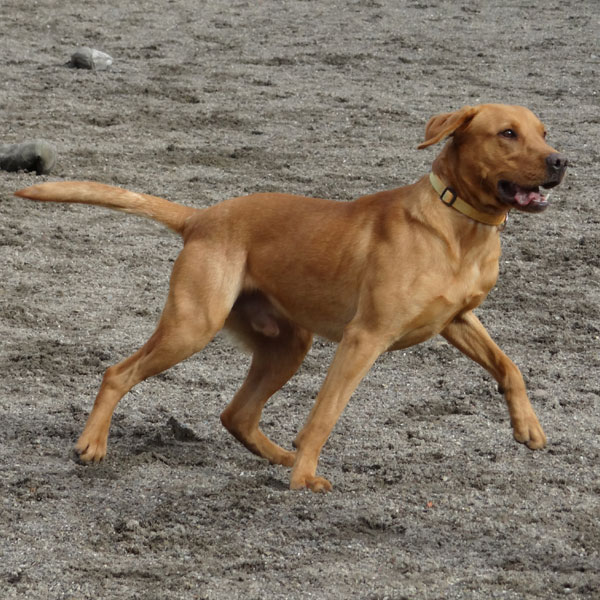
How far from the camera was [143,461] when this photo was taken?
491 cm

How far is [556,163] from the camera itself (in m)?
4.39

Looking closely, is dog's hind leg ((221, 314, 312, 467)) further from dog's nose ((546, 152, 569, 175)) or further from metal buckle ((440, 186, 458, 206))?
dog's nose ((546, 152, 569, 175))

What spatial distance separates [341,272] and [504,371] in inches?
31.4

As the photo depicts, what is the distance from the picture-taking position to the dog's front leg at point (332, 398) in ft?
14.9

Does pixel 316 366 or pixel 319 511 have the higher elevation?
pixel 319 511

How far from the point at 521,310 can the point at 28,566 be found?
12.8 feet

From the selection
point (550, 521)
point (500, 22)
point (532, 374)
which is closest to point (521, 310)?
point (532, 374)

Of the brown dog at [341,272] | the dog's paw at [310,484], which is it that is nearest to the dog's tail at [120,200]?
the brown dog at [341,272]

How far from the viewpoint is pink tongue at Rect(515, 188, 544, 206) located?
4457mm

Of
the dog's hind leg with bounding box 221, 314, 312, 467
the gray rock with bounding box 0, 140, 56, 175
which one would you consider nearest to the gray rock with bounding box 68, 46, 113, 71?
the gray rock with bounding box 0, 140, 56, 175

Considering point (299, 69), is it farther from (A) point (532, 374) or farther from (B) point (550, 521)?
(B) point (550, 521)

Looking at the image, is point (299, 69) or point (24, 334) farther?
point (299, 69)

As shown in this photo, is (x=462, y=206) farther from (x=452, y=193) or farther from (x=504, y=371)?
(x=504, y=371)

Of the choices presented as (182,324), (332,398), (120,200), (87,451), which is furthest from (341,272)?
(87,451)
